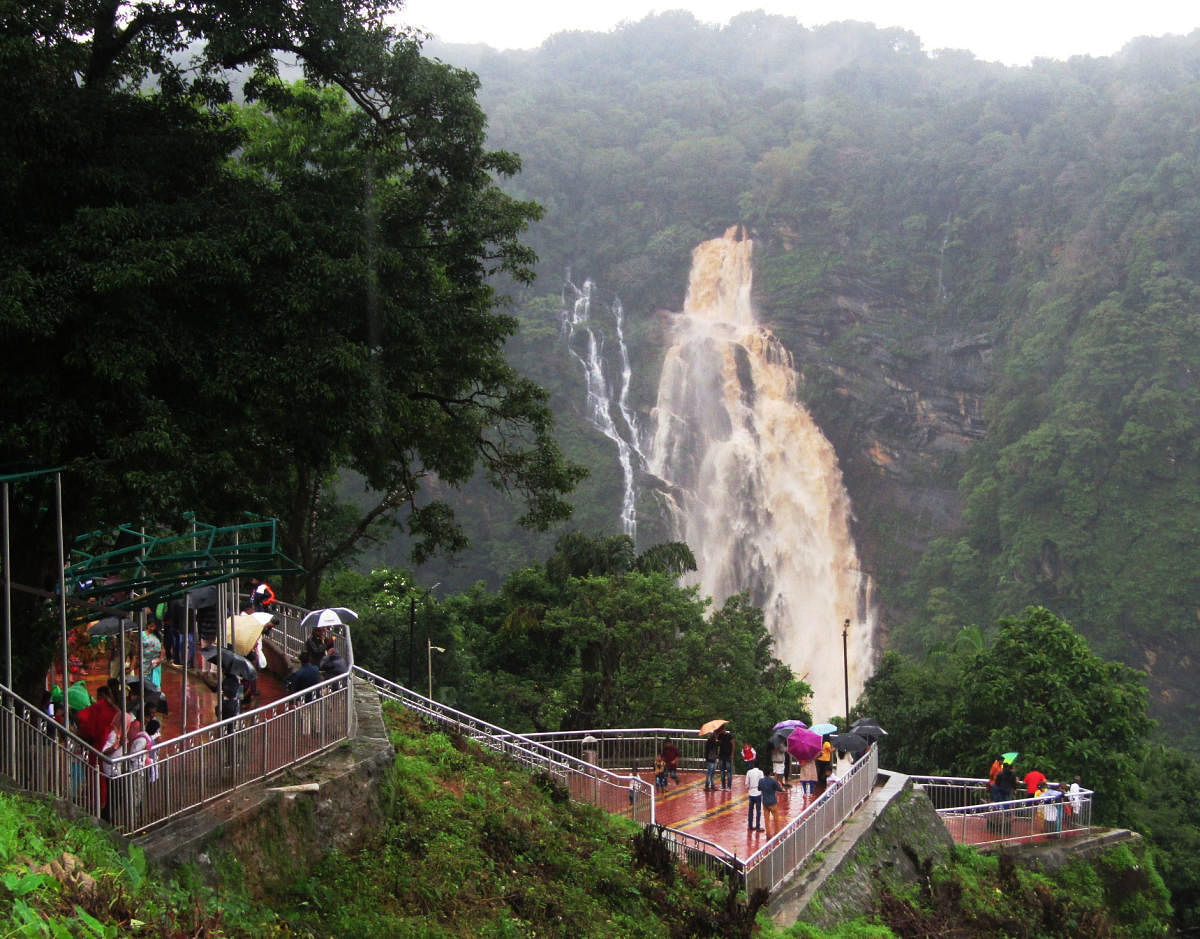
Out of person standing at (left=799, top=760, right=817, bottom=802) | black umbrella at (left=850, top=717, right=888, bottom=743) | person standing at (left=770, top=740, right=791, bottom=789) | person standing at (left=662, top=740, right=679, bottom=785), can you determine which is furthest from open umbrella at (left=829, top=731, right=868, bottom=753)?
person standing at (left=662, top=740, right=679, bottom=785)

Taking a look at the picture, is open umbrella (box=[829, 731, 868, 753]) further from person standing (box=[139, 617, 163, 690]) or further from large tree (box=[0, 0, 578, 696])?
person standing (box=[139, 617, 163, 690])

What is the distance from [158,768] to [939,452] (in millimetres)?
59273

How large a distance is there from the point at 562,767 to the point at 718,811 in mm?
3020

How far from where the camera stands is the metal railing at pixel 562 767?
13.0 metres

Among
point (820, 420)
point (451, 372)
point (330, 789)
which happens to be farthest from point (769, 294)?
point (330, 789)

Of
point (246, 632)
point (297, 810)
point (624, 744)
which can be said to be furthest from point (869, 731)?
point (297, 810)

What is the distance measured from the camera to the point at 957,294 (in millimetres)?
66562

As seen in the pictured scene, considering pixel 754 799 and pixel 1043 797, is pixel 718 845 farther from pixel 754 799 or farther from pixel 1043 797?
pixel 1043 797

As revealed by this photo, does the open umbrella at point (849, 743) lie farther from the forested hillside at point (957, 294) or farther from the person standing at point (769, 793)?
the forested hillside at point (957, 294)

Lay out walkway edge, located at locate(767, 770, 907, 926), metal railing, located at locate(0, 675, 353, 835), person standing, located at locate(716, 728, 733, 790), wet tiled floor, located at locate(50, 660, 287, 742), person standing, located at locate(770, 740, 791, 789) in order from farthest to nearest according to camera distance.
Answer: person standing, located at locate(770, 740, 791, 789) → person standing, located at locate(716, 728, 733, 790) → walkway edge, located at locate(767, 770, 907, 926) → wet tiled floor, located at locate(50, 660, 287, 742) → metal railing, located at locate(0, 675, 353, 835)

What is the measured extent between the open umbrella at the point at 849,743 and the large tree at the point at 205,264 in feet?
26.8

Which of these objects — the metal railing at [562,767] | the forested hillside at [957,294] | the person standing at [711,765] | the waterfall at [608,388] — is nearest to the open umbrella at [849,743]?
the person standing at [711,765]

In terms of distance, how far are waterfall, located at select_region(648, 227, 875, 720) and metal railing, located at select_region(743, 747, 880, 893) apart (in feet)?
132

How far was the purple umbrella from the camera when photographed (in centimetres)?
1520
